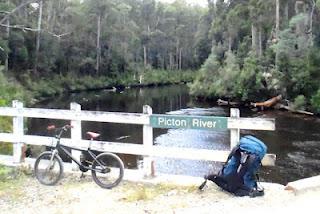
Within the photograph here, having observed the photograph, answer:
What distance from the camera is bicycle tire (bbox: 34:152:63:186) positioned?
7.82m

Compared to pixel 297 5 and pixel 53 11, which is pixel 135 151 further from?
pixel 53 11

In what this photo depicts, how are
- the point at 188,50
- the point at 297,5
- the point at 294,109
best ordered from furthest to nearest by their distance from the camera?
the point at 188,50
the point at 297,5
the point at 294,109

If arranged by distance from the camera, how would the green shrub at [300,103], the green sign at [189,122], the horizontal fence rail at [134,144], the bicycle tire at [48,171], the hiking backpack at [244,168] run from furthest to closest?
the green shrub at [300,103] → the bicycle tire at [48,171] → the green sign at [189,122] → the horizontal fence rail at [134,144] → the hiking backpack at [244,168]

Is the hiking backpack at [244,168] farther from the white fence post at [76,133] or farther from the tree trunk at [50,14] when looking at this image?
the tree trunk at [50,14]

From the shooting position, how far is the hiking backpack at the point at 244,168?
6812mm

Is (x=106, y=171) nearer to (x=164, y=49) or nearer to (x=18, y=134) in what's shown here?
(x=18, y=134)

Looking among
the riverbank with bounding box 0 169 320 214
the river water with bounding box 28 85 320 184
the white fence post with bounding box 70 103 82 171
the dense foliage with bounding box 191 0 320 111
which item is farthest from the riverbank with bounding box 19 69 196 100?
the riverbank with bounding box 0 169 320 214

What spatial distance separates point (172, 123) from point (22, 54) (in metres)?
44.7

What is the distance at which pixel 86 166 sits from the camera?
7820 mm

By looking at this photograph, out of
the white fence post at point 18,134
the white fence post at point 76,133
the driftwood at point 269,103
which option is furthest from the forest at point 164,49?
the white fence post at point 76,133

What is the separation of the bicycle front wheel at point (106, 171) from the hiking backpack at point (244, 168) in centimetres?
168

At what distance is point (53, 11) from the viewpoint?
197ft

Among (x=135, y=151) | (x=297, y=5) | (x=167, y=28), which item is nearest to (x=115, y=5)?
(x=167, y=28)

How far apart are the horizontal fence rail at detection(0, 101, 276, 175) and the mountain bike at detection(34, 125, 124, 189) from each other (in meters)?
0.22
